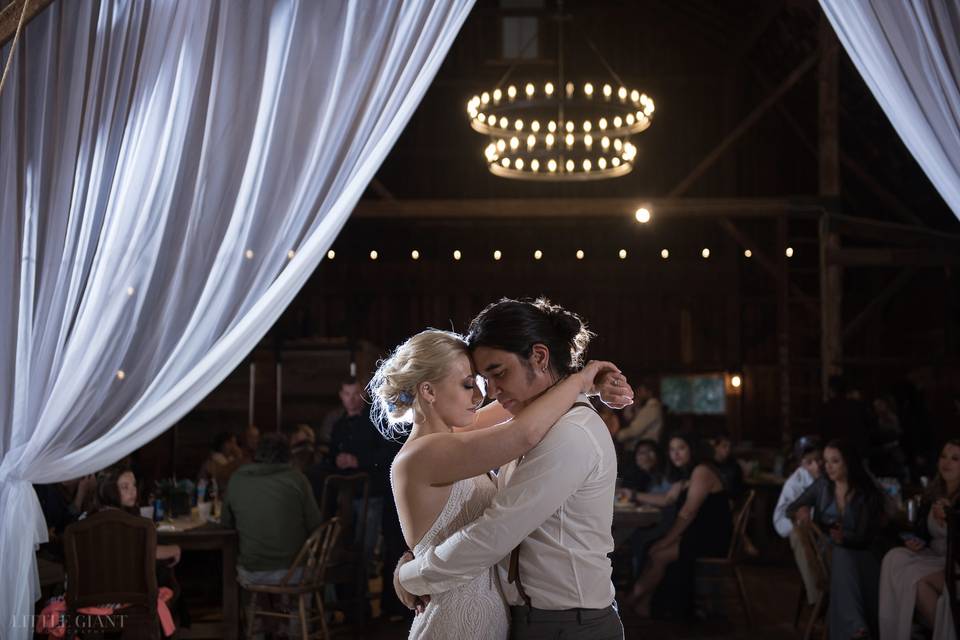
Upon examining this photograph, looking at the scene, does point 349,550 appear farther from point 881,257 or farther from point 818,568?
point 881,257

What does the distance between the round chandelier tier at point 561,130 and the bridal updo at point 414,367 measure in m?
5.46

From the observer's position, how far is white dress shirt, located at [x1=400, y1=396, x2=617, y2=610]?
2541 mm

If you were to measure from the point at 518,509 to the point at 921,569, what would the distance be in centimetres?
397

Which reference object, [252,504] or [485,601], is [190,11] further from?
[252,504]

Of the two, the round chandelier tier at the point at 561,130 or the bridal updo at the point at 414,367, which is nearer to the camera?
the bridal updo at the point at 414,367

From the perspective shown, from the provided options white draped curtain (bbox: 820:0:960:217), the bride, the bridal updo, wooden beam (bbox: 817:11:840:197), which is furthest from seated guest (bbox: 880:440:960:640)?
wooden beam (bbox: 817:11:840:197)

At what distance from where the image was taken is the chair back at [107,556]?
530 cm

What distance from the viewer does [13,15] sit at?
381 cm

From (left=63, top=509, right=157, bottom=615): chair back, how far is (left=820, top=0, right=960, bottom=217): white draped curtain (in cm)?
376

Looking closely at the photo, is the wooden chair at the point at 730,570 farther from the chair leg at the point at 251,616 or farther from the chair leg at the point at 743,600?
the chair leg at the point at 251,616

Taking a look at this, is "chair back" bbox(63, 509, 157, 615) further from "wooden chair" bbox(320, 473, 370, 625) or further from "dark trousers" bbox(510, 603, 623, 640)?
"dark trousers" bbox(510, 603, 623, 640)

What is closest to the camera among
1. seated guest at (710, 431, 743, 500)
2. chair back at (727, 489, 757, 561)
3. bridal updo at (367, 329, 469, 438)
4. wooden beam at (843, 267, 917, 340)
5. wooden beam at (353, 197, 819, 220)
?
bridal updo at (367, 329, 469, 438)

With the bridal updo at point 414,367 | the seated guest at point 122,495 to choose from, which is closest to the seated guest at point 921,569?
the bridal updo at point 414,367

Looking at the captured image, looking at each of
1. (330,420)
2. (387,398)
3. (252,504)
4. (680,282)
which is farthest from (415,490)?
(680,282)
